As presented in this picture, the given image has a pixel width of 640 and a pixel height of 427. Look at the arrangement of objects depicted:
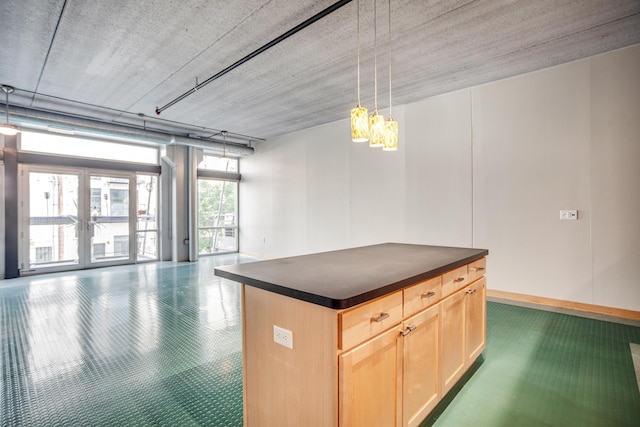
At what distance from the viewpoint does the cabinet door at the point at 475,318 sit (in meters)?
2.31

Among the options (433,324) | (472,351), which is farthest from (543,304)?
(433,324)

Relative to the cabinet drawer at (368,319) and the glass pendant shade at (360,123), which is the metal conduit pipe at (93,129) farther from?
the cabinet drawer at (368,319)

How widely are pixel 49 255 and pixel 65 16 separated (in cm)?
548

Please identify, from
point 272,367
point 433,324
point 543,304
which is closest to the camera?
point 272,367

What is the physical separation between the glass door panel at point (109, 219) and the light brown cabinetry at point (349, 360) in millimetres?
6954

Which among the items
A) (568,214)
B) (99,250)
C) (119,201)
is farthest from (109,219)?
(568,214)

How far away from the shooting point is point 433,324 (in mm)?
1853

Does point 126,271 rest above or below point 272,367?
below

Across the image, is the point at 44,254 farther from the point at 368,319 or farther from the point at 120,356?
the point at 368,319

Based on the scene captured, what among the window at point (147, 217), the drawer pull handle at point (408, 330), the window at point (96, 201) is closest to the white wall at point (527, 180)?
the drawer pull handle at point (408, 330)

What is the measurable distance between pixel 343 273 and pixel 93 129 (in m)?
6.24

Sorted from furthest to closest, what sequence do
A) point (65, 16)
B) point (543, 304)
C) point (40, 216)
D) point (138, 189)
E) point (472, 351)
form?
point (138, 189), point (40, 216), point (543, 304), point (65, 16), point (472, 351)

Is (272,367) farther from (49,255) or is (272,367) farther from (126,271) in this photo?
(49,255)

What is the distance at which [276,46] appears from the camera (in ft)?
11.2
